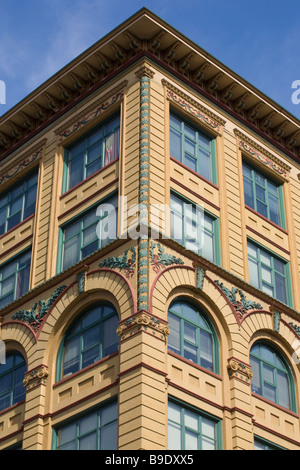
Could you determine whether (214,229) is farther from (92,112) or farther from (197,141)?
(92,112)

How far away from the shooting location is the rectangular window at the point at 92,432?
29672 millimetres

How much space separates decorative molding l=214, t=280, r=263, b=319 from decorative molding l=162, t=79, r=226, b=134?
7728 millimetres

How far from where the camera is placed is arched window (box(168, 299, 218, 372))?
32000mm

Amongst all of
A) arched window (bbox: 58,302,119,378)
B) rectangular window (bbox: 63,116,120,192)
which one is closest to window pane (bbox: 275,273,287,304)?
rectangular window (bbox: 63,116,120,192)

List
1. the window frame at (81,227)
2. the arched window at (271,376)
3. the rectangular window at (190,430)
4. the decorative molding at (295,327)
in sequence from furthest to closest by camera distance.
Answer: the decorative molding at (295,327) → the window frame at (81,227) → the arched window at (271,376) → the rectangular window at (190,430)

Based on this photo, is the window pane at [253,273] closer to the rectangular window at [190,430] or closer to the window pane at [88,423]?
the rectangular window at [190,430]

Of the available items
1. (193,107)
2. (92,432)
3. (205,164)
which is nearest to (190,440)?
(92,432)

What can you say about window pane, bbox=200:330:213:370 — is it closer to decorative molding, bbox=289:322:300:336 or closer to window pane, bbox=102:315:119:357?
window pane, bbox=102:315:119:357

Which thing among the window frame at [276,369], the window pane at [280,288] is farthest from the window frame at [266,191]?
the window frame at [276,369]

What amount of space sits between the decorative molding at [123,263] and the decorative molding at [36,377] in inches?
158

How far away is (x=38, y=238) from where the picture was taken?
124 ft

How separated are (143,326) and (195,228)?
21.1ft

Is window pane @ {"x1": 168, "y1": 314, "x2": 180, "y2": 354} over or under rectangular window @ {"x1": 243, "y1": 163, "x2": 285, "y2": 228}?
under

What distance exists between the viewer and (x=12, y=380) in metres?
35.1
